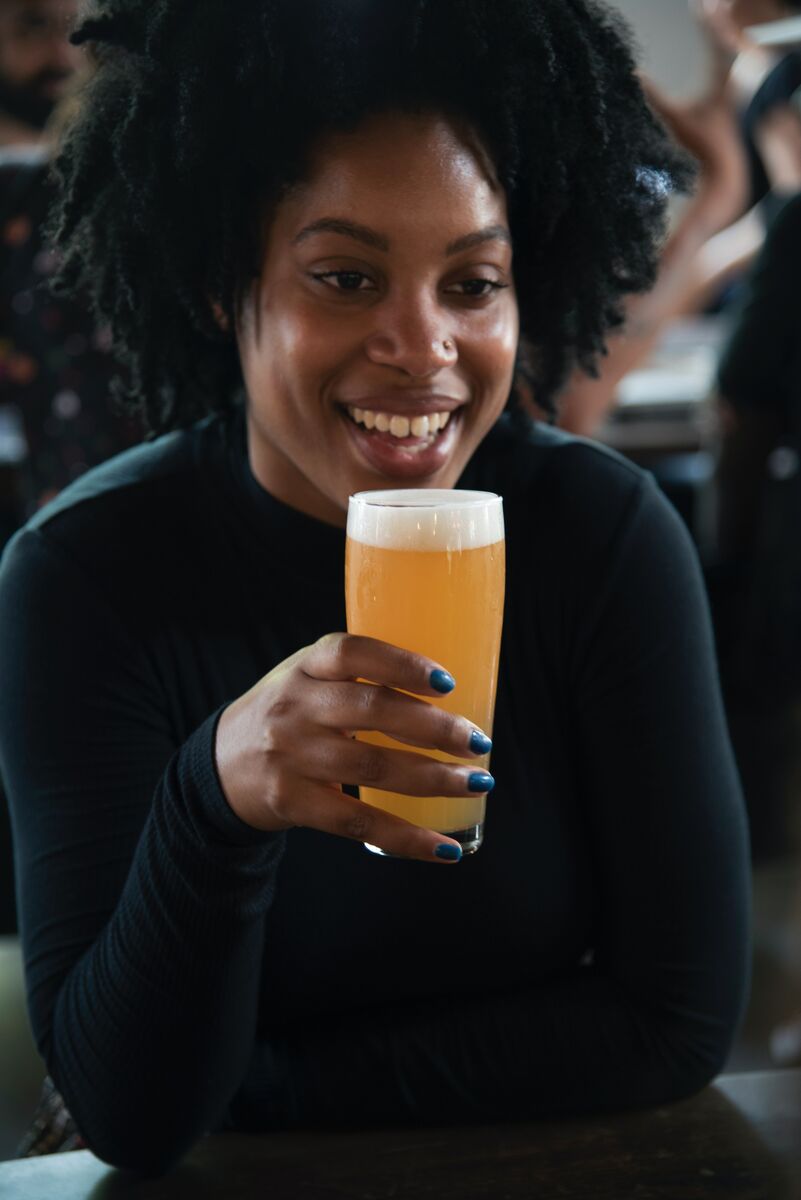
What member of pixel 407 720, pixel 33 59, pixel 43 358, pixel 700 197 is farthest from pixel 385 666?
pixel 33 59

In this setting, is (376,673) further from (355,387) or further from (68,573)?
(68,573)

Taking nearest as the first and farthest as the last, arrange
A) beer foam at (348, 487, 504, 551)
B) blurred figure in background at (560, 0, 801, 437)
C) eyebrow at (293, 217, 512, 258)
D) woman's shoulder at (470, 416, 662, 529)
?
beer foam at (348, 487, 504, 551), eyebrow at (293, 217, 512, 258), woman's shoulder at (470, 416, 662, 529), blurred figure in background at (560, 0, 801, 437)

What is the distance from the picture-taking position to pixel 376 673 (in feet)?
2.83

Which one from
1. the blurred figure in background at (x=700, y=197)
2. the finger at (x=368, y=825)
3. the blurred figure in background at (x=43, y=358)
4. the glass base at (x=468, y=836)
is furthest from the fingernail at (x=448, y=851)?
the blurred figure in background at (x=43, y=358)

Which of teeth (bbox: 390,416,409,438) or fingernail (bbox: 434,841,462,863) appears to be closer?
fingernail (bbox: 434,841,462,863)

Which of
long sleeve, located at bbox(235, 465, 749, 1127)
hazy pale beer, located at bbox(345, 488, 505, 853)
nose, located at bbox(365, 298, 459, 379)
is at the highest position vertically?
nose, located at bbox(365, 298, 459, 379)

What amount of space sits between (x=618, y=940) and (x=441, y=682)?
22.6 inches

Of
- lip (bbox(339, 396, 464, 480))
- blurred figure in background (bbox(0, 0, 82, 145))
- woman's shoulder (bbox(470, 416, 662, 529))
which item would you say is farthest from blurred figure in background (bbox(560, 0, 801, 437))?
blurred figure in background (bbox(0, 0, 82, 145))

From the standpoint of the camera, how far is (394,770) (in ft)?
2.93

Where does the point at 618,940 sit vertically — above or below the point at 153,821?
below

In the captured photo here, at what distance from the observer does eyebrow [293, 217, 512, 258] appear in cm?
111

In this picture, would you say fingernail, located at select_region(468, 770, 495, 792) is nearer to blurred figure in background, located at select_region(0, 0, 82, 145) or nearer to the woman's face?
the woman's face

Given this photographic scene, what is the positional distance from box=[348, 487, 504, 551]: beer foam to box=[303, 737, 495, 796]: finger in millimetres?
158

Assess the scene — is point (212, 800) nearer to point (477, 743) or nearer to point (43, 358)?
point (477, 743)
